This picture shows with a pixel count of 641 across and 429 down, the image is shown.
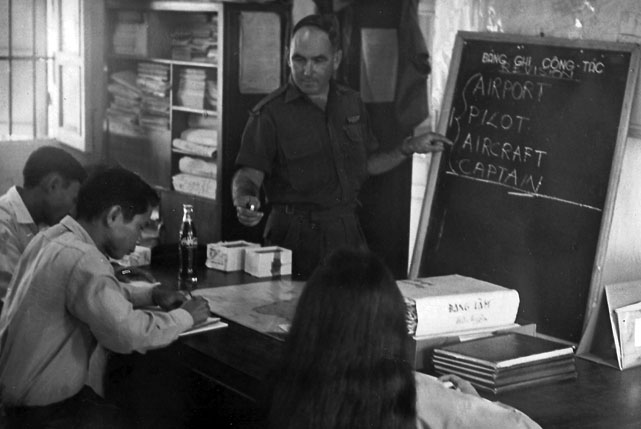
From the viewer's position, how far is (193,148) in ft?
18.3

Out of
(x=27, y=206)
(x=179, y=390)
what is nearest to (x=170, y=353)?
(x=179, y=390)

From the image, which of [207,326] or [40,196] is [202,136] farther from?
[207,326]

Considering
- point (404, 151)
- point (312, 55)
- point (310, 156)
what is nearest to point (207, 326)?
point (404, 151)

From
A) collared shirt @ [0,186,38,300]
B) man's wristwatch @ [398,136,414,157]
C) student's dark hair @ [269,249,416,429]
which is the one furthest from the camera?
man's wristwatch @ [398,136,414,157]

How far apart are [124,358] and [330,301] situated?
1.40 m

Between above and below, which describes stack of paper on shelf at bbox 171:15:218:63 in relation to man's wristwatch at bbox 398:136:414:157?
above

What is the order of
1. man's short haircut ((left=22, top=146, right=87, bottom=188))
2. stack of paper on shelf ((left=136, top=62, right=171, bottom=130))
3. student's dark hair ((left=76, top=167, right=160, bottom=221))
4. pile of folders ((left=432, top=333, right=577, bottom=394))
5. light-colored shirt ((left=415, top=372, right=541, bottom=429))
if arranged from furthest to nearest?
stack of paper on shelf ((left=136, top=62, right=171, bottom=130))
man's short haircut ((left=22, top=146, right=87, bottom=188))
student's dark hair ((left=76, top=167, right=160, bottom=221))
pile of folders ((left=432, top=333, right=577, bottom=394))
light-colored shirt ((left=415, top=372, right=541, bottom=429))

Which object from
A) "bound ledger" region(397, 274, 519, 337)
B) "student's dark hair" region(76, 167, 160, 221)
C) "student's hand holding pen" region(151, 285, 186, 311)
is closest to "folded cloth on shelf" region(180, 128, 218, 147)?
"student's hand holding pen" region(151, 285, 186, 311)

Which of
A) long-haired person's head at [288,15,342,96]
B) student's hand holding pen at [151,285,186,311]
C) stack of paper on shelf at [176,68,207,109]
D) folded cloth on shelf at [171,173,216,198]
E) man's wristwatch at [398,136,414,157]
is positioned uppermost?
long-haired person's head at [288,15,342,96]

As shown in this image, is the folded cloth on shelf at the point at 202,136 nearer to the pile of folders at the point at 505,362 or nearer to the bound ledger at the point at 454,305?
the bound ledger at the point at 454,305

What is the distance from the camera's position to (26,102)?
20.5 feet

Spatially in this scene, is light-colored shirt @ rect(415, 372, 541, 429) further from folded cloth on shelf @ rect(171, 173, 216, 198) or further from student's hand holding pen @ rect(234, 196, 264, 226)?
folded cloth on shelf @ rect(171, 173, 216, 198)

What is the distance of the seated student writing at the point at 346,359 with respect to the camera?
1.60 meters

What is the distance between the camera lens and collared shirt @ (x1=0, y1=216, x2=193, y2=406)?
7.80 feet
